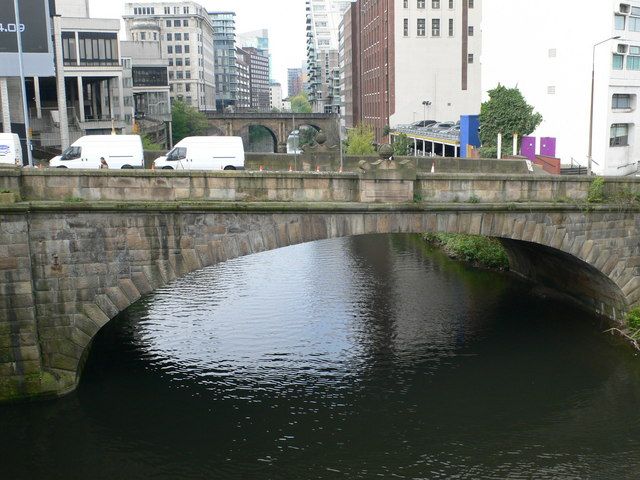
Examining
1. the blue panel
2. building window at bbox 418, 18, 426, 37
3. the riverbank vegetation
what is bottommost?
the riverbank vegetation

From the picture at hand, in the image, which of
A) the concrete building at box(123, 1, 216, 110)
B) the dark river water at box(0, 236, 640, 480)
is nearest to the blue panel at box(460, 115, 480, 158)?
the dark river water at box(0, 236, 640, 480)

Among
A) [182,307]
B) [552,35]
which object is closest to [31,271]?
[182,307]

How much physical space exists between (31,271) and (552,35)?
50.7 meters

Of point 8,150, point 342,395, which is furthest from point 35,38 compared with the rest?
point 342,395

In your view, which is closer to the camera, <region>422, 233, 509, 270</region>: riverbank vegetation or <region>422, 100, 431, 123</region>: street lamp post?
<region>422, 233, 509, 270</region>: riverbank vegetation

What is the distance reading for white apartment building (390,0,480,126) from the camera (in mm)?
96812

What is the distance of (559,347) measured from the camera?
3002 cm

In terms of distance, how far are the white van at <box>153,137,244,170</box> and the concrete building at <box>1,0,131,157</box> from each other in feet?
106

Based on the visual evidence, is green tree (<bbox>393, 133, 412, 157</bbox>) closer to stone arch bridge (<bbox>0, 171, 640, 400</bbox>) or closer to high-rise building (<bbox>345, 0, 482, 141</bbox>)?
high-rise building (<bbox>345, 0, 482, 141</bbox>)

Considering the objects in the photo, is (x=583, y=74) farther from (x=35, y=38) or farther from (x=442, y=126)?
(x=35, y=38)

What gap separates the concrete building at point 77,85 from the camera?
66562mm

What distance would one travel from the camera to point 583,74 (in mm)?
57125

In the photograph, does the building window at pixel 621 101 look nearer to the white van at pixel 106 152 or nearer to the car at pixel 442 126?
the car at pixel 442 126

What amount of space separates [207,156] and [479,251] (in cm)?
2008
